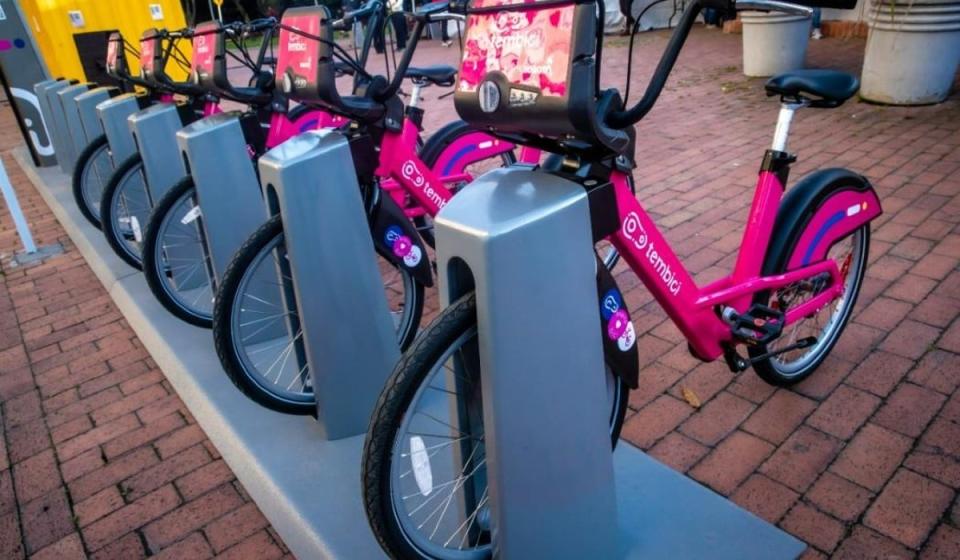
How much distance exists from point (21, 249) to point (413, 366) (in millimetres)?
4877

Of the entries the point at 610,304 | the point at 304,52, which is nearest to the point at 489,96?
the point at 610,304

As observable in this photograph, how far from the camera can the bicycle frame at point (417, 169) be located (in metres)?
2.92

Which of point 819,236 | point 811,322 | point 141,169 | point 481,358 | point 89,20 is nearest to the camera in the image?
point 481,358

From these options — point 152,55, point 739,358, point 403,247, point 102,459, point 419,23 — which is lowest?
point 102,459

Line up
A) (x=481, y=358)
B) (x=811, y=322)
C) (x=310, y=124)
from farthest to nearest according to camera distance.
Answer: (x=310, y=124), (x=811, y=322), (x=481, y=358)

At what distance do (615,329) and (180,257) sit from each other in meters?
2.64

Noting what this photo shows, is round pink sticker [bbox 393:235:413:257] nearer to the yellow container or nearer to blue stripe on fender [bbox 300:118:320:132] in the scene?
blue stripe on fender [bbox 300:118:320:132]

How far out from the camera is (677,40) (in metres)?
1.57

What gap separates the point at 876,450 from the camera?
225cm

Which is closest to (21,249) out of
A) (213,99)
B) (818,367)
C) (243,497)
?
(213,99)

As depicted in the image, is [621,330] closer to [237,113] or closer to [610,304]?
[610,304]

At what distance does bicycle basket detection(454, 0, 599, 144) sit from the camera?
1.43 meters

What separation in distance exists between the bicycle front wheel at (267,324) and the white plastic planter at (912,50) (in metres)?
5.27

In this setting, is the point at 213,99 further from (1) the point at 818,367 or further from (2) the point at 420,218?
(1) the point at 818,367
